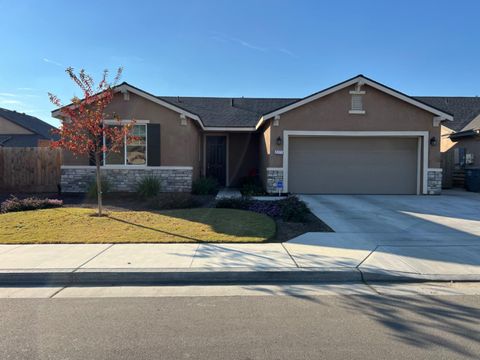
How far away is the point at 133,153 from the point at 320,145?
7.77m

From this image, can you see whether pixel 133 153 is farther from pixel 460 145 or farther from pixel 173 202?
pixel 460 145

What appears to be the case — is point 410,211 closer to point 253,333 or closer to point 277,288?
point 277,288

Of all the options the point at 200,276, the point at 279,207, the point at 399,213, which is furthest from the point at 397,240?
the point at 200,276

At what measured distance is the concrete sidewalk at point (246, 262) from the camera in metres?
5.27

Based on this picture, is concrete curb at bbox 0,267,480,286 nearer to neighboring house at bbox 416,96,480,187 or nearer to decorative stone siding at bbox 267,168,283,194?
decorative stone siding at bbox 267,168,283,194

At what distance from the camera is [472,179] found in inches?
670

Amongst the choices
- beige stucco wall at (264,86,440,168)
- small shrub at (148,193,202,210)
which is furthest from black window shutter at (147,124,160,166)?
beige stucco wall at (264,86,440,168)

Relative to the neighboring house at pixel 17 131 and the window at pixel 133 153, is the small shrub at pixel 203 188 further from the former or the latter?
the neighboring house at pixel 17 131

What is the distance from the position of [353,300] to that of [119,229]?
5.53 meters

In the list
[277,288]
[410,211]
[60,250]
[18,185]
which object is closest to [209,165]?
[18,185]

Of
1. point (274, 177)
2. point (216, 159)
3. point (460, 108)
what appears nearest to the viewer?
point (274, 177)

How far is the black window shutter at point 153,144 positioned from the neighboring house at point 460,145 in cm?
1492

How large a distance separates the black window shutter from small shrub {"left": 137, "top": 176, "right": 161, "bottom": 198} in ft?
2.76

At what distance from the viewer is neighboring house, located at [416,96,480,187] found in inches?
696
